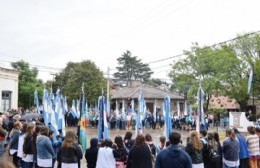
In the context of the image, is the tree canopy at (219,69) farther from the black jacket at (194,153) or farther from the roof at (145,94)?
the black jacket at (194,153)

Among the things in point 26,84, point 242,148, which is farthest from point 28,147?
point 26,84

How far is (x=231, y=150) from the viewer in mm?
10148

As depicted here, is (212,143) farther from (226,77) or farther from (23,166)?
(226,77)

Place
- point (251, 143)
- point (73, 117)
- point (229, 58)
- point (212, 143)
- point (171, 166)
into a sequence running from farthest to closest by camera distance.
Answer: point (229, 58) → point (73, 117) → point (251, 143) → point (212, 143) → point (171, 166)

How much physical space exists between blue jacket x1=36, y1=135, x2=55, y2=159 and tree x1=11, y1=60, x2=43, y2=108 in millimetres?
42630

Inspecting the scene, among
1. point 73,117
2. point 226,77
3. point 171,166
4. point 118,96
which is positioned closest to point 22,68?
point 118,96

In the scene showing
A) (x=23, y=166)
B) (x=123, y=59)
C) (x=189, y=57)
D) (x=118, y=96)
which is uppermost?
(x=123, y=59)

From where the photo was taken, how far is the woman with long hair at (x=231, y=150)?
10141 mm

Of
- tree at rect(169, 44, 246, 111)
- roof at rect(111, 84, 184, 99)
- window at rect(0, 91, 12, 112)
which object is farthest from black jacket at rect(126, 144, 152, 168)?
roof at rect(111, 84, 184, 99)

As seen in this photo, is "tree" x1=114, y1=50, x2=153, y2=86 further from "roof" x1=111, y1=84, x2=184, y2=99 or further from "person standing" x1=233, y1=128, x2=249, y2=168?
"person standing" x1=233, y1=128, x2=249, y2=168

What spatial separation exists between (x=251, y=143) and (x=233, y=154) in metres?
1.37

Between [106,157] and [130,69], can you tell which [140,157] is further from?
[130,69]

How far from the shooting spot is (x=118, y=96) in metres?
60.0

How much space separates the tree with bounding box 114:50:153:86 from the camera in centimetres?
9262
